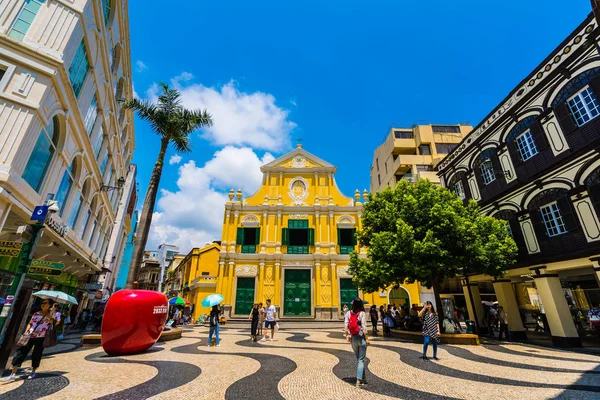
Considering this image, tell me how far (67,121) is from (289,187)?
63.8ft

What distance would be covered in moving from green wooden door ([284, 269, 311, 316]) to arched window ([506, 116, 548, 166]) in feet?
55.7

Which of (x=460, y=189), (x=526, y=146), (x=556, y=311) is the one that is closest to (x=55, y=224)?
(x=556, y=311)

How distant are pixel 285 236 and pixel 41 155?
18.6m

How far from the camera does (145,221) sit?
39.2ft

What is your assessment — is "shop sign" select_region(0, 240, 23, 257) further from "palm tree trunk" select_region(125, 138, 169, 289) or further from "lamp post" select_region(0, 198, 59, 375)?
"palm tree trunk" select_region(125, 138, 169, 289)

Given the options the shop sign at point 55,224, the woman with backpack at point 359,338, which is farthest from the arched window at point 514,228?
the shop sign at point 55,224

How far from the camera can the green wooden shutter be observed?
25.6 m

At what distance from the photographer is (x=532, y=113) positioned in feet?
43.9

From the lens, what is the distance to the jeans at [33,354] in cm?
582

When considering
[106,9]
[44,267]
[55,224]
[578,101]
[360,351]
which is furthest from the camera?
[106,9]

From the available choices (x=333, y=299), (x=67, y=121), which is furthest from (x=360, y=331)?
(x=333, y=299)

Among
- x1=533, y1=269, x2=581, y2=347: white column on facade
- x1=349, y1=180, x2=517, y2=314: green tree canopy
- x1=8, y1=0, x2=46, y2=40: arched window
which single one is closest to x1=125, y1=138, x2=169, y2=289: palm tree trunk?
x1=8, y1=0, x2=46, y2=40: arched window

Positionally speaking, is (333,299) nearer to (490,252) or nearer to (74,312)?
(490,252)

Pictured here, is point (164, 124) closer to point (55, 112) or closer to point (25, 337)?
point (55, 112)
